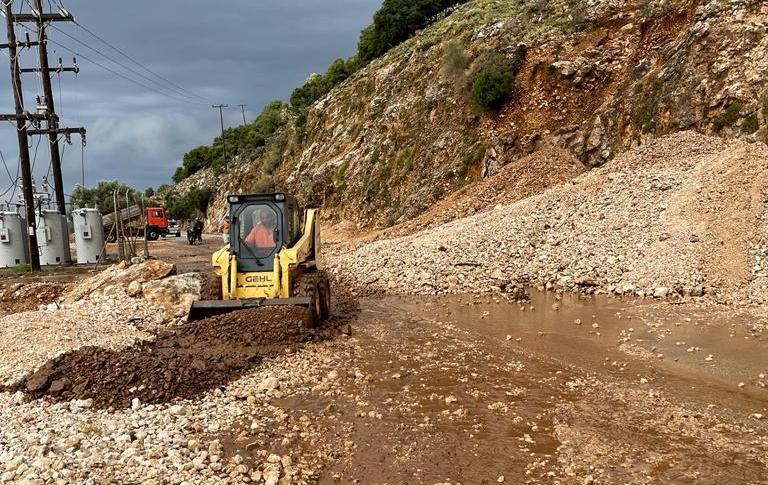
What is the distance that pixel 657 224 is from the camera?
554 inches

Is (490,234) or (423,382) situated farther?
(490,234)

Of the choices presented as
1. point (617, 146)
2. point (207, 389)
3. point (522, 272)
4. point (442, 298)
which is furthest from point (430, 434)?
point (617, 146)

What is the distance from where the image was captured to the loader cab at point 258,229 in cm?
995

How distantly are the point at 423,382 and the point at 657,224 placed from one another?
9238mm

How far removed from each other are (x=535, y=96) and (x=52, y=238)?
20.6m

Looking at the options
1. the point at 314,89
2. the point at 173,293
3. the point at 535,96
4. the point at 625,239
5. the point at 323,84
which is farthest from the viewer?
the point at 314,89

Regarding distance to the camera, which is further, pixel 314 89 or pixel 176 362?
pixel 314 89

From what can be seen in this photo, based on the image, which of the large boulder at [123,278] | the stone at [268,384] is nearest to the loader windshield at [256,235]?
the stone at [268,384]

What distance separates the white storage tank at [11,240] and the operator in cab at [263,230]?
17.4m

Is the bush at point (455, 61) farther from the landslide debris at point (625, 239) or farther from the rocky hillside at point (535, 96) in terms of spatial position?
the landslide debris at point (625, 239)

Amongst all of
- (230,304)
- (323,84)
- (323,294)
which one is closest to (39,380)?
(230,304)

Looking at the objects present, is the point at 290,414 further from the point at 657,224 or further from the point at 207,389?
the point at 657,224

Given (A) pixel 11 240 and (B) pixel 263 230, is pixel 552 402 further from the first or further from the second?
(A) pixel 11 240

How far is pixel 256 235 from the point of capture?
1003cm
